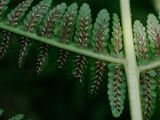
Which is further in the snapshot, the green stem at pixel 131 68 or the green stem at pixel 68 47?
the green stem at pixel 68 47

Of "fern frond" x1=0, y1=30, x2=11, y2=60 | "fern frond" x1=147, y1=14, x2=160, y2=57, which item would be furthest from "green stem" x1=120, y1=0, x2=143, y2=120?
"fern frond" x1=0, y1=30, x2=11, y2=60

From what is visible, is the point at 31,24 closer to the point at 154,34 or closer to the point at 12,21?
the point at 12,21

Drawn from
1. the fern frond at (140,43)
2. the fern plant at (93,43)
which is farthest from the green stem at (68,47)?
the fern frond at (140,43)

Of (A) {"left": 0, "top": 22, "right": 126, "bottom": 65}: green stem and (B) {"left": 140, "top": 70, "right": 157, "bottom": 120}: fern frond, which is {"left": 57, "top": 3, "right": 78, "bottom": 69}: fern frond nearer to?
(A) {"left": 0, "top": 22, "right": 126, "bottom": 65}: green stem

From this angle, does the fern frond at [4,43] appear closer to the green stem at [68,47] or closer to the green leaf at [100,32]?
the green stem at [68,47]

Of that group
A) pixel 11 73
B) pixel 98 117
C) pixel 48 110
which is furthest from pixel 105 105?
A: pixel 11 73

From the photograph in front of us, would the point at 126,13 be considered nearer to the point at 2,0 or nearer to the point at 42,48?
the point at 42,48
